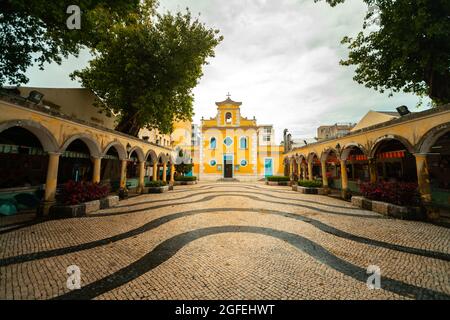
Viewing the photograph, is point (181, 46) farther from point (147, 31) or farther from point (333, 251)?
point (333, 251)

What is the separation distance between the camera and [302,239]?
4.93 meters

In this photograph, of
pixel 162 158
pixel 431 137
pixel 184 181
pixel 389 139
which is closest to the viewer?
pixel 431 137

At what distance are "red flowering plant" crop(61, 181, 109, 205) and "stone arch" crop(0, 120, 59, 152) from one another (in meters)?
1.70

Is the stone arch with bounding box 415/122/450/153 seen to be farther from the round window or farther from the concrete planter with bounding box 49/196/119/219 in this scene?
the round window

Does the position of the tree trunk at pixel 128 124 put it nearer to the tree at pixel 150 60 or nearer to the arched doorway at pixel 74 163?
the tree at pixel 150 60

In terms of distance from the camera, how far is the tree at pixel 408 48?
761 centimetres

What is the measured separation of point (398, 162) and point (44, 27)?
23.0 m

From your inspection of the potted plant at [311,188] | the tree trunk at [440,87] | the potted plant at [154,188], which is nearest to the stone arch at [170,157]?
the potted plant at [154,188]

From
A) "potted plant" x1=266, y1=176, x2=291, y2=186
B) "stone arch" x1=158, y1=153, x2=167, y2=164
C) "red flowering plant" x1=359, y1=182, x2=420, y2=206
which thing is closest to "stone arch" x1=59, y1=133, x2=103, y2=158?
"stone arch" x1=158, y1=153, x2=167, y2=164

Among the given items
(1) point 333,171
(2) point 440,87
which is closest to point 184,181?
(1) point 333,171

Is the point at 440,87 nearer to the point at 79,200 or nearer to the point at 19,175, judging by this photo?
the point at 79,200

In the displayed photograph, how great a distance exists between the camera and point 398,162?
40.8ft

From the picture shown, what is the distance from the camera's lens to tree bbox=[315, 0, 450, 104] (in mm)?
7613

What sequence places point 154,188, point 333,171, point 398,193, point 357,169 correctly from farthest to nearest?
point 333,171 → point 357,169 → point 154,188 → point 398,193
